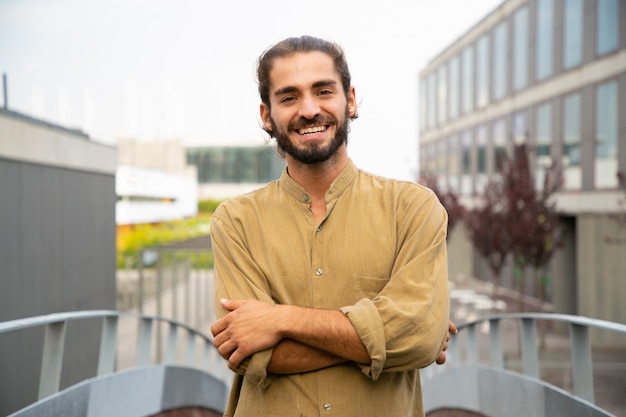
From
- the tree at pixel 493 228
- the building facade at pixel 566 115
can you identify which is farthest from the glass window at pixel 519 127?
the tree at pixel 493 228

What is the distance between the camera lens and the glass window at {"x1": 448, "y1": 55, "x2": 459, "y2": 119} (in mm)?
32469

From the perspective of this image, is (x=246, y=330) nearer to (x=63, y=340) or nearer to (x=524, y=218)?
(x=63, y=340)

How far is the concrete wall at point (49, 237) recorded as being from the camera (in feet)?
23.6

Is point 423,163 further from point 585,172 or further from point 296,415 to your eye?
point 296,415

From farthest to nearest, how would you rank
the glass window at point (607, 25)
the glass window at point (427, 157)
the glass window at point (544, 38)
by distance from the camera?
1. the glass window at point (427, 157)
2. the glass window at point (544, 38)
3. the glass window at point (607, 25)

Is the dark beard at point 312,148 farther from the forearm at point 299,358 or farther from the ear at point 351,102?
the forearm at point 299,358

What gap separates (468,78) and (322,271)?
29775mm

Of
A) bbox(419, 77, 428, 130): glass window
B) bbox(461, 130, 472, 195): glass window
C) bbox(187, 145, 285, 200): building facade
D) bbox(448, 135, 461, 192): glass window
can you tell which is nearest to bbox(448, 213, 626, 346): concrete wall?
bbox(461, 130, 472, 195): glass window

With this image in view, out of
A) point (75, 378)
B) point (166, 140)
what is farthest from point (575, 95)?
point (166, 140)

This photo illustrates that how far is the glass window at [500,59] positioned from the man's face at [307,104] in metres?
24.8

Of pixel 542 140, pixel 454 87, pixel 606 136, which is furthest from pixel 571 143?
pixel 454 87

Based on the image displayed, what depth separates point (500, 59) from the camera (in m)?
26.7

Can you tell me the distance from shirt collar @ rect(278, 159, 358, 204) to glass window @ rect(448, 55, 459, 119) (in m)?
30.8

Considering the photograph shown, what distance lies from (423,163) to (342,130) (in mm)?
36840
